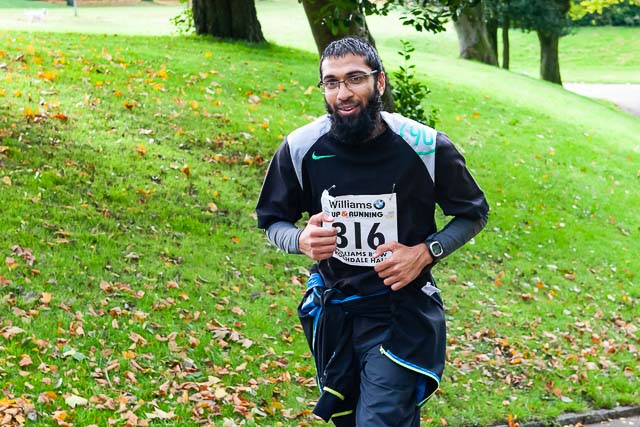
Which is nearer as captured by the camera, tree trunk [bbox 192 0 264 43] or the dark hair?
the dark hair

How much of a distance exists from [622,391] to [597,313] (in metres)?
2.05

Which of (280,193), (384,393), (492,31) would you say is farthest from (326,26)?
(492,31)

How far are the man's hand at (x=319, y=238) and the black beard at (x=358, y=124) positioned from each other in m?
0.38

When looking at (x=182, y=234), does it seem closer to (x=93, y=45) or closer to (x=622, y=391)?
(x=622, y=391)

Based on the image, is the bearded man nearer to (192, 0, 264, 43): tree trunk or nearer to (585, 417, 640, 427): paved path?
(585, 417, 640, 427): paved path

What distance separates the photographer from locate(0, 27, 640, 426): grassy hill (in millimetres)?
6582

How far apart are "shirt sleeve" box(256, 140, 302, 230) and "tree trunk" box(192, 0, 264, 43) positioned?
15.7 m

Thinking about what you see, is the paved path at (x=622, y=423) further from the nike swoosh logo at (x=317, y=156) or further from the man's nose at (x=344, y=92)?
the man's nose at (x=344, y=92)

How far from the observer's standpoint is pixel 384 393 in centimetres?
409

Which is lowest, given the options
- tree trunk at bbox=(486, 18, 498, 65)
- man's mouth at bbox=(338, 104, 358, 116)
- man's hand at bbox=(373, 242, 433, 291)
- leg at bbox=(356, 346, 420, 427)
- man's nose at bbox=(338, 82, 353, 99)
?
tree trunk at bbox=(486, 18, 498, 65)

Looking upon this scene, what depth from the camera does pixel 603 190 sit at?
15.5m

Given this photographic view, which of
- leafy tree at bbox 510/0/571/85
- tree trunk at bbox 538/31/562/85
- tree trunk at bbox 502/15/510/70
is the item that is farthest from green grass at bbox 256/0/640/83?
leafy tree at bbox 510/0/571/85

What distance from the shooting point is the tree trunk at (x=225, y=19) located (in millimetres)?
19562

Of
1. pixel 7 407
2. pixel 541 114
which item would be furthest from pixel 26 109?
pixel 541 114
